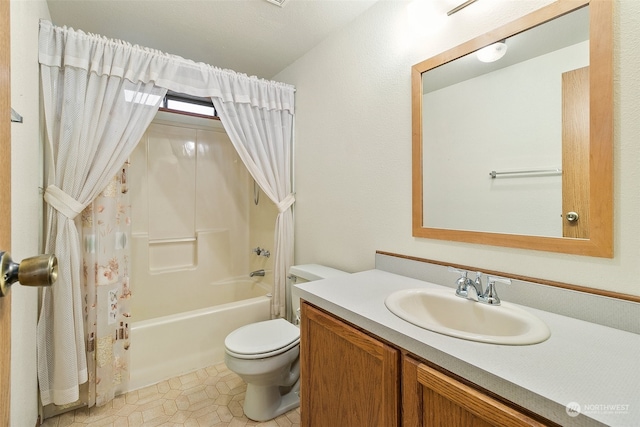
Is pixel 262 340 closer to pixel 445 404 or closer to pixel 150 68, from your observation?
pixel 445 404

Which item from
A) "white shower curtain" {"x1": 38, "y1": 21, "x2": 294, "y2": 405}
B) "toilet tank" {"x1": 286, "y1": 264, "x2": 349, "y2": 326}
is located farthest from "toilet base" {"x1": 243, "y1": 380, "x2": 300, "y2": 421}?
"white shower curtain" {"x1": 38, "y1": 21, "x2": 294, "y2": 405}

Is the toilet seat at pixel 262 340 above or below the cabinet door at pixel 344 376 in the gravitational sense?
below

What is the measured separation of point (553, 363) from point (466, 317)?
0.44 meters

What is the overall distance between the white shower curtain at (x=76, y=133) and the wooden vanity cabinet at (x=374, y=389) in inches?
52.2

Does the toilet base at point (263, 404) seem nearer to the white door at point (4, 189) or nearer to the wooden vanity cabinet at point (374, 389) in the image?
the wooden vanity cabinet at point (374, 389)

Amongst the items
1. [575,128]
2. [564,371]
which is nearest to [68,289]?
[564,371]

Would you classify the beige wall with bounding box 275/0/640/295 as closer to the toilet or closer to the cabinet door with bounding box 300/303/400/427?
the toilet

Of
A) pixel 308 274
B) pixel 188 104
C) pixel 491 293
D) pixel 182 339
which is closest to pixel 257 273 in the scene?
pixel 182 339

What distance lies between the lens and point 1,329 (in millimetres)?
504

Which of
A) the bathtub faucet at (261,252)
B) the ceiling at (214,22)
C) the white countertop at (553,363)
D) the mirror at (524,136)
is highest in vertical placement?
the ceiling at (214,22)

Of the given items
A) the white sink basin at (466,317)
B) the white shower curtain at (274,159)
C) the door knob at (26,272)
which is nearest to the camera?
the door knob at (26,272)

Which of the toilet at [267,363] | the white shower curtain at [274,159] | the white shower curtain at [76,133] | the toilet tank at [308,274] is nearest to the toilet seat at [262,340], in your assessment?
the toilet at [267,363]

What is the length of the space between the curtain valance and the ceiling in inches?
8.5

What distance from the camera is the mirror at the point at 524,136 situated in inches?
37.4
